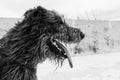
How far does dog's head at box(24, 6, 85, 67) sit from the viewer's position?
203cm

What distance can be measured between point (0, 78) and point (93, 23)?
8441 mm

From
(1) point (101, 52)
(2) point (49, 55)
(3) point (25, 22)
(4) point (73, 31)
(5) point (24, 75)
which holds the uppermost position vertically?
(3) point (25, 22)

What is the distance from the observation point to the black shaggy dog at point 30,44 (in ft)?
6.54

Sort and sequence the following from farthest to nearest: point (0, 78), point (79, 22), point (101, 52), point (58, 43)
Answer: point (101, 52) < point (79, 22) < point (58, 43) < point (0, 78)

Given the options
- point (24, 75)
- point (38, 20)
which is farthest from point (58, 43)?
point (24, 75)

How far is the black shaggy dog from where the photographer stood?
199cm

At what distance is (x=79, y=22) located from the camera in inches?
360

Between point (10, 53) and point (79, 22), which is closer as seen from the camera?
point (10, 53)

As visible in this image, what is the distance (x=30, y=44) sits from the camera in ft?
6.58

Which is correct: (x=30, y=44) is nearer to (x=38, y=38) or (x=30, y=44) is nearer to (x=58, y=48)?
(x=38, y=38)

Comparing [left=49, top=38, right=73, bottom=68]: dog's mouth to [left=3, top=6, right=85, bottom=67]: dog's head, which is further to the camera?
[left=49, top=38, right=73, bottom=68]: dog's mouth

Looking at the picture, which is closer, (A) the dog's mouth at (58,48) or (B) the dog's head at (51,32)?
(B) the dog's head at (51,32)

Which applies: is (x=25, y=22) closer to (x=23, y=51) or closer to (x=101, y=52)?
(x=23, y=51)

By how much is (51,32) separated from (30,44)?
274mm
